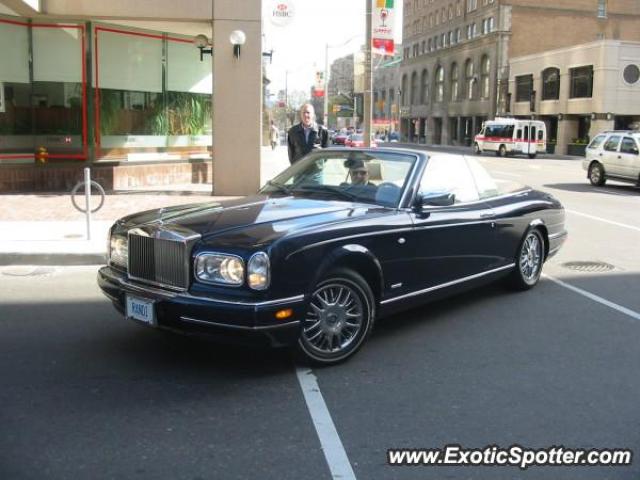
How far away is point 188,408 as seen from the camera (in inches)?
168

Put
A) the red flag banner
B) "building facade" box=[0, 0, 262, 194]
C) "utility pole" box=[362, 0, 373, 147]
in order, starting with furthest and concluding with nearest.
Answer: "building facade" box=[0, 0, 262, 194] < "utility pole" box=[362, 0, 373, 147] < the red flag banner

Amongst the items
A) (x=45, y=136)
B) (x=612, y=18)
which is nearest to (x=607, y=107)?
(x=612, y=18)

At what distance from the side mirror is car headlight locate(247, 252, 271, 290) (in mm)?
1774

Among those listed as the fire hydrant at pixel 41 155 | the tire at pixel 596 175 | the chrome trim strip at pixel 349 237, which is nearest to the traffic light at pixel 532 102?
the tire at pixel 596 175

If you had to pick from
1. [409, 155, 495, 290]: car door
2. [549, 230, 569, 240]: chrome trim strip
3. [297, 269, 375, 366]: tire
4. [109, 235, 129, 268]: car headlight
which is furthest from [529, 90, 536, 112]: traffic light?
[109, 235, 129, 268]: car headlight

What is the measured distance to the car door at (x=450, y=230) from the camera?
19.1 ft

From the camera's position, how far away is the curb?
28.4 ft

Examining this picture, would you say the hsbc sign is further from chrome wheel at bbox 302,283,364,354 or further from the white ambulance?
the white ambulance

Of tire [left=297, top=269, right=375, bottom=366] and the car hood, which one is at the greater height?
the car hood

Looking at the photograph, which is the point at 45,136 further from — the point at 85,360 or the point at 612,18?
the point at 612,18

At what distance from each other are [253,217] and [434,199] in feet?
5.14

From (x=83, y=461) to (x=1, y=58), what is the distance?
13418 mm

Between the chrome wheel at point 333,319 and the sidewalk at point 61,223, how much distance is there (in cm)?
460

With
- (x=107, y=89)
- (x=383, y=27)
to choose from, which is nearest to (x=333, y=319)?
(x=383, y=27)
